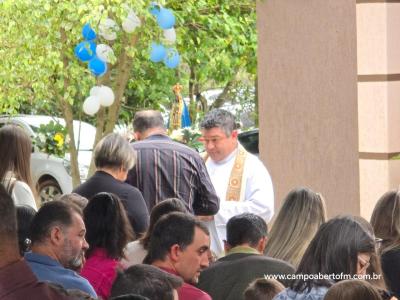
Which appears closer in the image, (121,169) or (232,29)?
(121,169)

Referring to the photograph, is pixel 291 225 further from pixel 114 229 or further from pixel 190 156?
pixel 190 156

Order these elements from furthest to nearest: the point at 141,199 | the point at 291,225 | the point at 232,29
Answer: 1. the point at 232,29
2. the point at 141,199
3. the point at 291,225

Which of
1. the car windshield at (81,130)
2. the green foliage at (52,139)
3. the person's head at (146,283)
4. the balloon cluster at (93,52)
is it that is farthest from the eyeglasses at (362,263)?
the car windshield at (81,130)

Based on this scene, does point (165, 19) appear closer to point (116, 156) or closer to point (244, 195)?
point (244, 195)

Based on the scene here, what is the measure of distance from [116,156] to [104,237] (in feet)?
5.19

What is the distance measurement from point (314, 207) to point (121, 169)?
1689 mm

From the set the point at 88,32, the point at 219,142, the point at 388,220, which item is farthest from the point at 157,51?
the point at 388,220

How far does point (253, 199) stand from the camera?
29.2 ft

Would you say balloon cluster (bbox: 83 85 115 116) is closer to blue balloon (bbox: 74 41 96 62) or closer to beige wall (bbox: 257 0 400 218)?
blue balloon (bbox: 74 41 96 62)

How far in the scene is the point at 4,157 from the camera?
26.9 feet

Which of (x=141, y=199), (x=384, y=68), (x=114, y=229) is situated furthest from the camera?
(x=384, y=68)

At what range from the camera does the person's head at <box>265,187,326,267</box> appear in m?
6.95

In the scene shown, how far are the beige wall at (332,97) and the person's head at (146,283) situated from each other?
17.4ft

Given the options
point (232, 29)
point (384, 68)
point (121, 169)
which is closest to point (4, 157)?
point (121, 169)
